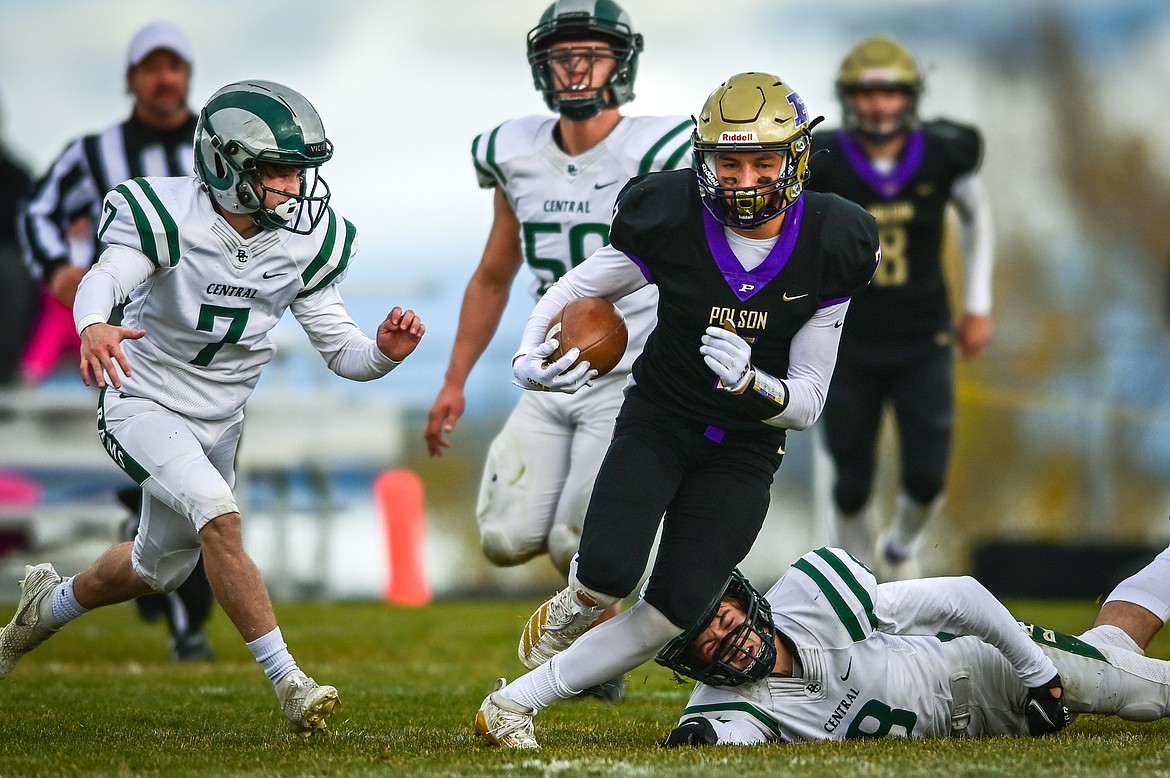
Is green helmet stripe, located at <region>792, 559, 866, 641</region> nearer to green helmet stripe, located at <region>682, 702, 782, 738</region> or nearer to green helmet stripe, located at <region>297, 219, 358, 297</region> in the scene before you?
green helmet stripe, located at <region>682, 702, 782, 738</region>

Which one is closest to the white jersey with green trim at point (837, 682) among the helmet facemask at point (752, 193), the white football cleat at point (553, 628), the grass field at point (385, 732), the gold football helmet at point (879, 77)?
the grass field at point (385, 732)

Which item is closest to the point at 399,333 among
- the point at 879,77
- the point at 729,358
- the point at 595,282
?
the point at 595,282

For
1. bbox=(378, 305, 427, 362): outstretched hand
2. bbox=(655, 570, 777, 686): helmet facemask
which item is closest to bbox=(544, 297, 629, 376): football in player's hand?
bbox=(378, 305, 427, 362): outstretched hand

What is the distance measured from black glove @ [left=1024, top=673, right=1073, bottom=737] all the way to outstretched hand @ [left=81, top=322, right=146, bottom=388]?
86.8 inches

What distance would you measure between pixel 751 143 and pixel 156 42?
10.8 ft

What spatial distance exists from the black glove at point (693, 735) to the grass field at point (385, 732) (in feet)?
0.27

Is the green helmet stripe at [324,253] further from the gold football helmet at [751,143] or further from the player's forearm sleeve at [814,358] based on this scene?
the player's forearm sleeve at [814,358]

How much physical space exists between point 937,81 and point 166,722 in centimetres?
1188

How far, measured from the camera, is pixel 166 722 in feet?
13.8

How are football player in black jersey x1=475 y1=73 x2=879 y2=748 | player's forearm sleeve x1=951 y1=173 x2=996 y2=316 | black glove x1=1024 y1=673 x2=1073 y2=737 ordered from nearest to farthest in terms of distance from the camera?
football player in black jersey x1=475 y1=73 x2=879 y2=748
black glove x1=1024 y1=673 x2=1073 y2=737
player's forearm sleeve x1=951 y1=173 x2=996 y2=316

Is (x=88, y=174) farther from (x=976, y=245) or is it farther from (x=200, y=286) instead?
(x=976, y=245)

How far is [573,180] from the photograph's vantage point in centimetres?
488

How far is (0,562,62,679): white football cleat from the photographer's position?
4.40m

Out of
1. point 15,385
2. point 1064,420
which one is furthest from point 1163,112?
point 15,385
